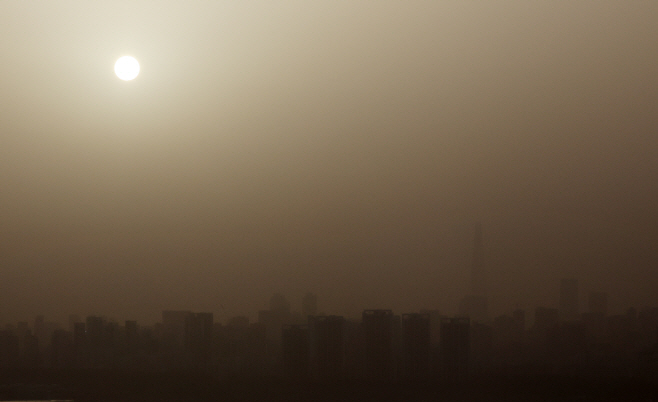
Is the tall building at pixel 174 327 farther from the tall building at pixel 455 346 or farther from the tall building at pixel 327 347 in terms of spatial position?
the tall building at pixel 455 346

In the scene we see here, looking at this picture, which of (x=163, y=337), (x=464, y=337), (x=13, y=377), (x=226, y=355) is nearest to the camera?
(x=13, y=377)

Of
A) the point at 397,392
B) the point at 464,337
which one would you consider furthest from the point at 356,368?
the point at 464,337

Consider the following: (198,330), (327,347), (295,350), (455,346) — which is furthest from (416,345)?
(198,330)

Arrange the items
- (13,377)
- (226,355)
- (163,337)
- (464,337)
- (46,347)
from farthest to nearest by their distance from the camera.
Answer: (464,337)
(226,355)
(163,337)
(46,347)
(13,377)

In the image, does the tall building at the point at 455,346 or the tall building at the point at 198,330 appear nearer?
the tall building at the point at 198,330

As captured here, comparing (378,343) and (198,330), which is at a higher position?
(198,330)

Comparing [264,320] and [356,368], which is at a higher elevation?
[264,320]

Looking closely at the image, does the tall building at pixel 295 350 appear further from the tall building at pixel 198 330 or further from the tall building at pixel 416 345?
the tall building at pixel 416 345

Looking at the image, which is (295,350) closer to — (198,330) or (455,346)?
(198,330)

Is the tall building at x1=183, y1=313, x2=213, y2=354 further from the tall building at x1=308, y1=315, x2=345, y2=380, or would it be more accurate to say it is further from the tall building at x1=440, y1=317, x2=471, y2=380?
the tall building at x1=440, y1=317, x2=471, y2=380

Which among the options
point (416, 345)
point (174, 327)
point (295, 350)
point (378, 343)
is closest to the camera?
point (174, 327)

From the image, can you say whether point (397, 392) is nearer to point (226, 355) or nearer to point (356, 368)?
point (356, 368)
